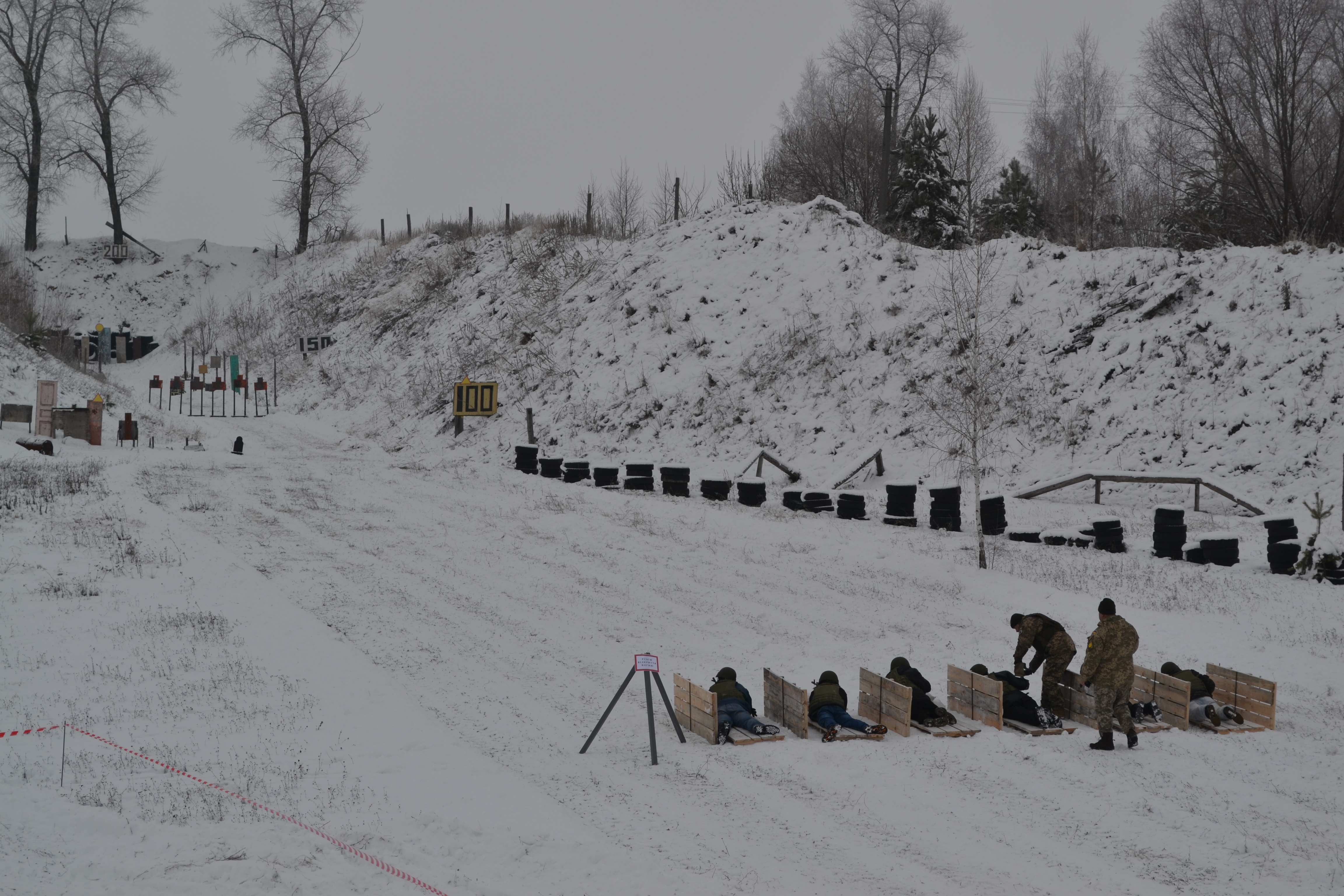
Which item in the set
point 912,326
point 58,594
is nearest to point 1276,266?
point 912,326

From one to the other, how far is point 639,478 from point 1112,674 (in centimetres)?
1585

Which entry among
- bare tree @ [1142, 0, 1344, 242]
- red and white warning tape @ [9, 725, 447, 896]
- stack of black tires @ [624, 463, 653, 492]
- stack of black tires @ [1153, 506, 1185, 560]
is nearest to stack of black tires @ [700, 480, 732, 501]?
stack of black tires @ [624, 463, 653, 492]

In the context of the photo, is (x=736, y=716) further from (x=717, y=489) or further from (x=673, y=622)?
(x=717, y=489)

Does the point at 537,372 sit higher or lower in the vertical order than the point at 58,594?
higher

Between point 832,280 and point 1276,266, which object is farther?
point 832,280

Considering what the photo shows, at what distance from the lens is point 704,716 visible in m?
9.51

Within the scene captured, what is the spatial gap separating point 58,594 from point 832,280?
25140mm

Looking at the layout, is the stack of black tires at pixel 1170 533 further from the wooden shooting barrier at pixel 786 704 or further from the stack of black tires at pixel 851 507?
the wooden shooting barrier at pixel 786 704

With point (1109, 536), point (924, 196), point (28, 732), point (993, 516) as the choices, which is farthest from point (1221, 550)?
point (924, 196)

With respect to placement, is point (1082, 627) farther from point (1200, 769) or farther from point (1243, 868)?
point (1243, 868)

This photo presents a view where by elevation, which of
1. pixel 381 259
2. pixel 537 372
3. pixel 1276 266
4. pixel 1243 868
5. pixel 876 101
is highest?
pixel 876 101

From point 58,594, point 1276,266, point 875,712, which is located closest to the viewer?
point 875,712

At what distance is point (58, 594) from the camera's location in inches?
508

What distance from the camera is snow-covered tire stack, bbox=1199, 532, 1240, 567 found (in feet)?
53.5
